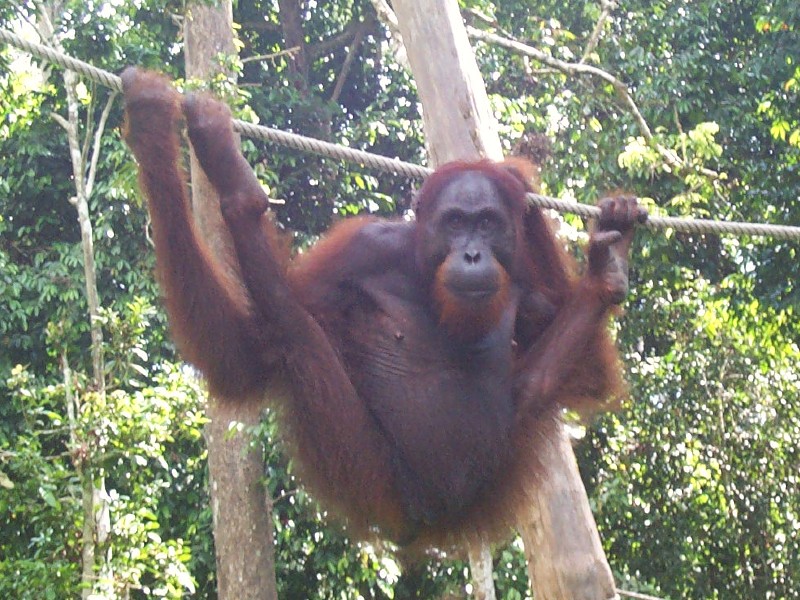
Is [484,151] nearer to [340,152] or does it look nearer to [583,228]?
[340,152]

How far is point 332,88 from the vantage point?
33.9 feet

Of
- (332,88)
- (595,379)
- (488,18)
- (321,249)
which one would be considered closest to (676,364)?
(488,18)

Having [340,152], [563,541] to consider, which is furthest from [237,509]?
[340,152]

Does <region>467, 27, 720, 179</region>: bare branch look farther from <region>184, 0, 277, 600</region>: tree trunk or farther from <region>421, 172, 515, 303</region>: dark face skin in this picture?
<region>421, 172, 515, 303</region>: dark face skin

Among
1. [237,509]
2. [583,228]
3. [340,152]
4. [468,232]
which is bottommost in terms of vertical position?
[468,232]

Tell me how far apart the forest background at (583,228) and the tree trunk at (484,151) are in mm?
2423

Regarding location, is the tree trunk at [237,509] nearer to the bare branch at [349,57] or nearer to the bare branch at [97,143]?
the bare branch at [97,143]

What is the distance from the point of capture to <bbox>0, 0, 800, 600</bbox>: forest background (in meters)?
7.23

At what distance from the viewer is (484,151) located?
4152 millimetres

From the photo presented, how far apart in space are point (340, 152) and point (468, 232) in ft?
1.81

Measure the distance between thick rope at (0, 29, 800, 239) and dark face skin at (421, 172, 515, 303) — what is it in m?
0.28

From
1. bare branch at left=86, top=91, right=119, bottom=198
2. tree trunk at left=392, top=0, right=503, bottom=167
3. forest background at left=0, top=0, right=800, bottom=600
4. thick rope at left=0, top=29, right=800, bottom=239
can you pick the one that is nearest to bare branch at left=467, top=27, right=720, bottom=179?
forest background at left=0, top=0, right=800, bottom=600

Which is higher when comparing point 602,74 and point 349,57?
point 349,57

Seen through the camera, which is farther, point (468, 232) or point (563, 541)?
point (563, 541)
